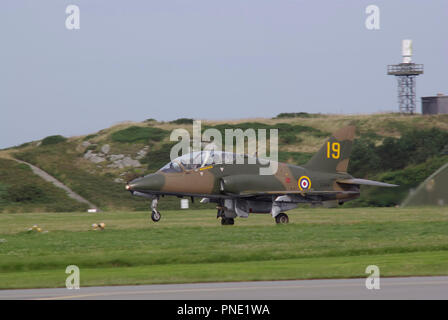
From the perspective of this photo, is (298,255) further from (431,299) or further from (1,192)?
(1,192)

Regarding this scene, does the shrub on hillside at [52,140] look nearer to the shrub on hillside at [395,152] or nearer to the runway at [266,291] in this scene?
the shrub on hillside at [395,152]

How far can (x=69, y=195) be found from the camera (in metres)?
59.1

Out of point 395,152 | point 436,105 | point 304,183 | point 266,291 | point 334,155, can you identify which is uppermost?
point 436,105

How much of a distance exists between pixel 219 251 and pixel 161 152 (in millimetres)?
52629

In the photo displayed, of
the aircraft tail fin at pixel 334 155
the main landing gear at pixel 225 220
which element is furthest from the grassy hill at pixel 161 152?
the main landing gear at pixel 225 220

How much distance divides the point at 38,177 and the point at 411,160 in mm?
31746

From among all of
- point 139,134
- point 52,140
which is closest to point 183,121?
point 139,134

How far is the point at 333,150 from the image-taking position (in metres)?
34.3

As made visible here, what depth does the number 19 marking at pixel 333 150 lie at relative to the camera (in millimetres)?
34156

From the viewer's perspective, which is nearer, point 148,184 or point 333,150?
point 148,184

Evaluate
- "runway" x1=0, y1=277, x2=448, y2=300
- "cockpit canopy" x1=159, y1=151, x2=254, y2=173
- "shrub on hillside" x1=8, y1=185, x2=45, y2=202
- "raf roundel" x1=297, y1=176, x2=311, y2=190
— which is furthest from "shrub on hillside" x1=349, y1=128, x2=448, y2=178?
"runway" x1=0, y1=277, x2=448, y2=300

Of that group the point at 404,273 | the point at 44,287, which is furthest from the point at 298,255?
the point at 44,287

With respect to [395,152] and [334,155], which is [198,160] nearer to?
[334,155]

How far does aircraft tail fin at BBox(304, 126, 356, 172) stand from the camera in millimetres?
34031
